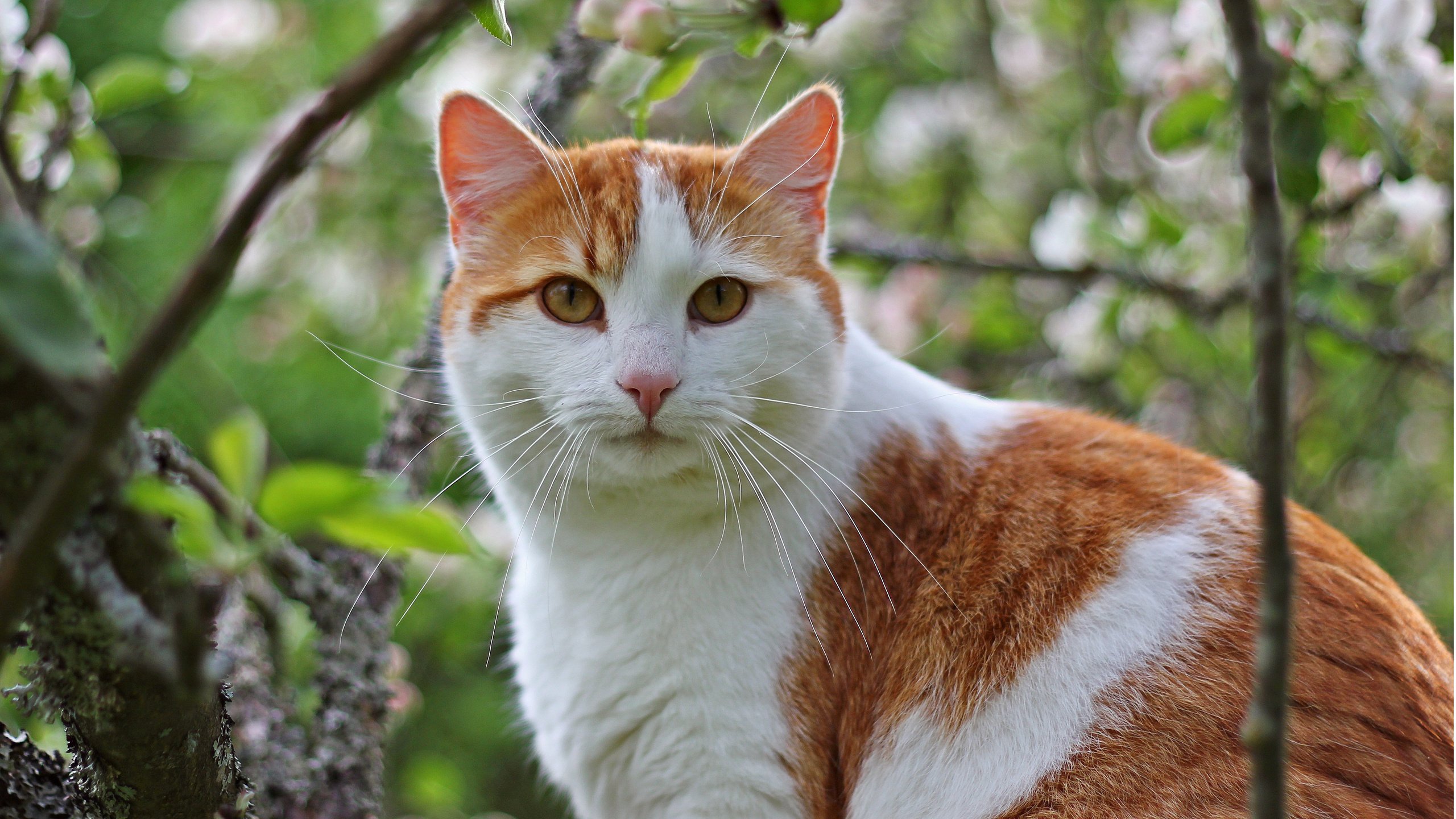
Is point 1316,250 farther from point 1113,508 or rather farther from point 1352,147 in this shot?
point 1113,508

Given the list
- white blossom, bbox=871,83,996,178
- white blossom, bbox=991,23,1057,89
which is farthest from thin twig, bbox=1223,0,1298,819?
white blossom, bbox=991,23,1057,89

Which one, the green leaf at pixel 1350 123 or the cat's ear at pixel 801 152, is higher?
the green leaf at pixel 1350 123

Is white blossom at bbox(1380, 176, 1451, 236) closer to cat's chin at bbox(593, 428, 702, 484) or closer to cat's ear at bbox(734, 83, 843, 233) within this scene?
cat's ear at bbox(734, 83, 843, 233)

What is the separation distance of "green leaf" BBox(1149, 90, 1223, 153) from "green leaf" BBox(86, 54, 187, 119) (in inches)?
82.6

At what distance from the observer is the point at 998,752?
1.56m

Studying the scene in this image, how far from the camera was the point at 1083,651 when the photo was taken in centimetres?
156

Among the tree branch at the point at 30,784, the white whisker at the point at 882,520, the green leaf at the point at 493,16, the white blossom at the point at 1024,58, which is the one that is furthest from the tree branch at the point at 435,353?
the white blossom at the point at 1024,58

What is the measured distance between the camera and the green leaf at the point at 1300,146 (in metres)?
1.81

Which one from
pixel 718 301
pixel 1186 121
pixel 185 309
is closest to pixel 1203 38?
pixel 1186 121

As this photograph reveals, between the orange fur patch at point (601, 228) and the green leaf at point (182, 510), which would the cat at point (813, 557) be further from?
the green leaf at point (182, 510)

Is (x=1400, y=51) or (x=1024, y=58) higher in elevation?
(x=1024, y=58)

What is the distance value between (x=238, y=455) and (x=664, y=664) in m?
1.04

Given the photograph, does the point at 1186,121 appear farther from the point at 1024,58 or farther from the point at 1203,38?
the point at 1024,58

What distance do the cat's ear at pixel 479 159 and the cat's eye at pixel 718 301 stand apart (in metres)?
0.41
